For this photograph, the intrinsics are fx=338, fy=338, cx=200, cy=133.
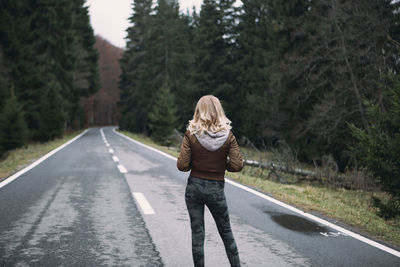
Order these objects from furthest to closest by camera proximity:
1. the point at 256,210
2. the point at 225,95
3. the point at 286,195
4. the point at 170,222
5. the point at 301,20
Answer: the point at 225,95 → the point at 301,20 → the point at 286,195 → the point at 256,210 → the point at 170,222

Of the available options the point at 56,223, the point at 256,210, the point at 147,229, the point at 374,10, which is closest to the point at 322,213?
the point at 256,210

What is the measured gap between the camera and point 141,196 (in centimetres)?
762

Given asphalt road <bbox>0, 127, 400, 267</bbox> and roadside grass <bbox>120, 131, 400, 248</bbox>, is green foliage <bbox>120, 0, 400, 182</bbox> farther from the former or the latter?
asphalt road <bbox>0, 127, 400, 267</bbox>

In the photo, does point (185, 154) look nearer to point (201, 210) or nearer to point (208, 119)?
point (208, 119)

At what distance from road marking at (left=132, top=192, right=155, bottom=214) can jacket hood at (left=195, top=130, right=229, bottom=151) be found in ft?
11.0

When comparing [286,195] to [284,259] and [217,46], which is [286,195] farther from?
[217,46]

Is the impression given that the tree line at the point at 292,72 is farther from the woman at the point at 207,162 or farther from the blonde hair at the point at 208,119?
the blonde hair at the point at 208,119

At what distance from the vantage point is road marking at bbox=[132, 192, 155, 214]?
632cm

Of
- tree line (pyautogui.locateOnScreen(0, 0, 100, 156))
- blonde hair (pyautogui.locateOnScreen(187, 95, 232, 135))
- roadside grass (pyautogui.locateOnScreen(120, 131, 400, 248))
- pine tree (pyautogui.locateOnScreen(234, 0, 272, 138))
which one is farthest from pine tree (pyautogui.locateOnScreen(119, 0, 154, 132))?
blonde hair (pyautogui.locateOnScreen(187, 95, 232, 135))

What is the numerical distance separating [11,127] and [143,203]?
18.6 metres

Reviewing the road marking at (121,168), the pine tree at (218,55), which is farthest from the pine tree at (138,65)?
the road marking at (121,168)

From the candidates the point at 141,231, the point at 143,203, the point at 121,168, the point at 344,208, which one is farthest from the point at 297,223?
the point at 121,168

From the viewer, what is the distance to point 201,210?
11.4 feet

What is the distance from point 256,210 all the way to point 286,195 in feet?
6.42
